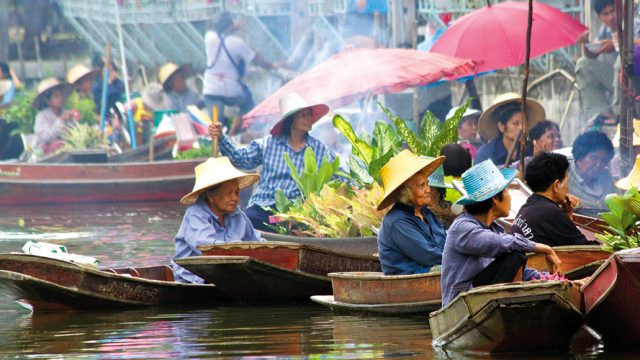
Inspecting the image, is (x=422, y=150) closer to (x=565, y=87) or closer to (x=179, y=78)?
(x=565, y=87)

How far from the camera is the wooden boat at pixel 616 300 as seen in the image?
259 inches

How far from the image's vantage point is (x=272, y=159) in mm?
12031

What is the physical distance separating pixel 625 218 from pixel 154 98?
20379 millimetres

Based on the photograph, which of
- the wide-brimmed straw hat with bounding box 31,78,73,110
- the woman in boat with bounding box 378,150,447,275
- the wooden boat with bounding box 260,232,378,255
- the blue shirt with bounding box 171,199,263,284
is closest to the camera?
A: the woman in boat with bounding box 378,150,447,275

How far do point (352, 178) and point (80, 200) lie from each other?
33.7ft

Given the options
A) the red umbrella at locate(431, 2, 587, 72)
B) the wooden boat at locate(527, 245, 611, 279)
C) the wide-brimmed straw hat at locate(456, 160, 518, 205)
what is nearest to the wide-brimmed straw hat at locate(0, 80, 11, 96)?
the red umbrella at locate(431, 2, 587, 72)

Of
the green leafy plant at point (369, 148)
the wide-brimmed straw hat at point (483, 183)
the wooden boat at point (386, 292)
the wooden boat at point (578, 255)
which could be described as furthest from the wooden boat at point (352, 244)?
the wide-brimmed straw hat at point (483, 183)

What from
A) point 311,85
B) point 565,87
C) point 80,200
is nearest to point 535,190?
point 311,85

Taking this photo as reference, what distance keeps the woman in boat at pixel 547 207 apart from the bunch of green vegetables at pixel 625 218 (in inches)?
18.0

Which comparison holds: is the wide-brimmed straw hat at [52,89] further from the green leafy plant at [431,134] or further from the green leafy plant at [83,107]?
the green leafy plant at [431,134]

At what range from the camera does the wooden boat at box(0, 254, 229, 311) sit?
30.7 feet

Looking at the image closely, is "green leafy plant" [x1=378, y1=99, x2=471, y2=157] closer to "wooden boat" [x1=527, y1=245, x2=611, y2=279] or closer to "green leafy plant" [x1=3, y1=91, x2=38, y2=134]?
"wooden boat" [x1=527, y1=245, x2=611, y2=279]

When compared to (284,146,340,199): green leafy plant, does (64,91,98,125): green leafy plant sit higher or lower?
lower

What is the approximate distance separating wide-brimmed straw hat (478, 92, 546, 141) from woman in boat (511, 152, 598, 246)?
508cm
